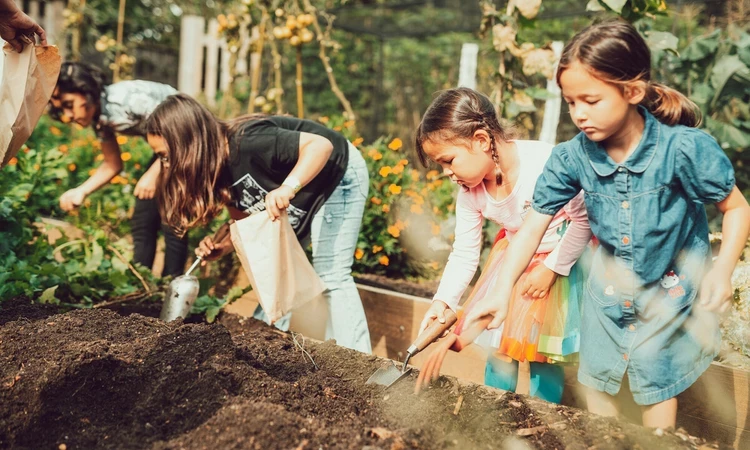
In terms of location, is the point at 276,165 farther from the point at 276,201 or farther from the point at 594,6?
the point at 594,6

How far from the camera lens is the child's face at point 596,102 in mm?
1764

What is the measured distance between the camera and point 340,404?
1.90 metres

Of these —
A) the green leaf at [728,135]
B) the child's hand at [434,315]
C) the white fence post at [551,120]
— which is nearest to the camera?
the child's hand at [434,315]

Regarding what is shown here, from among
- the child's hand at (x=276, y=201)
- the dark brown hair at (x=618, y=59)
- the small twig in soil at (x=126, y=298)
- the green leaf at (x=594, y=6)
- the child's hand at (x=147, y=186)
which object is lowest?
the small twig in soil at (x=126, y=298)

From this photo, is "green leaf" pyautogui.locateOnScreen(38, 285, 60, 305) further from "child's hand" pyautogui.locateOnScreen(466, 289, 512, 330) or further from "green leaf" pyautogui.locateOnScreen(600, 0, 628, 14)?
"green leaf" pyautogui.locateOnScreen(600, 0, 628, 14)

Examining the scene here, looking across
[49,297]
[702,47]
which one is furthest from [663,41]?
[49,297]

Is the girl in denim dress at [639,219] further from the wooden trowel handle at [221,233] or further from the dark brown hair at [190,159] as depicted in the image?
the wooden trowel handle at [221,233]

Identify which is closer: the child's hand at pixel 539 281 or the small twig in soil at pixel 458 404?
the small twig in soil at pixel 458 404

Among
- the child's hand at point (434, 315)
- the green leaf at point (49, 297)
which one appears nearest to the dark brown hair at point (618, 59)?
the child's hand at point (434, 315)

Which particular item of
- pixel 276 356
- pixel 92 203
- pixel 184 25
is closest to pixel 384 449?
pixel 276 356

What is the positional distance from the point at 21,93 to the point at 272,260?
3.26 feet

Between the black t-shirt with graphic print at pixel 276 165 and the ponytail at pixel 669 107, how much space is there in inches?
51.5

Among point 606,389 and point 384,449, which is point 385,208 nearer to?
point 606,389

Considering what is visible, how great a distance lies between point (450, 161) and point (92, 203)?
10.9 ft
